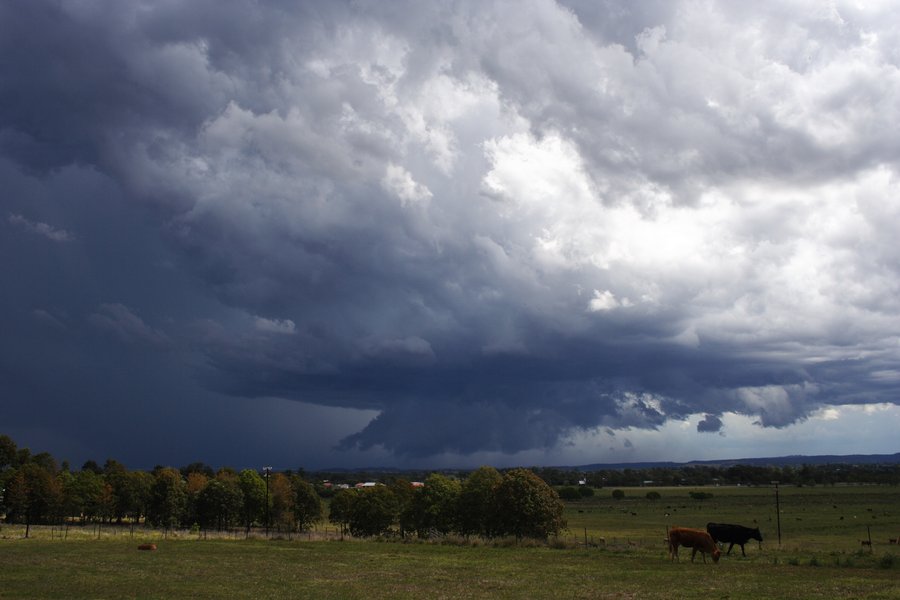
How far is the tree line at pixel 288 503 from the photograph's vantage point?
73.6 metres

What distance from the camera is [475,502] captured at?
273 feet

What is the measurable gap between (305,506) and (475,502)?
147 ft

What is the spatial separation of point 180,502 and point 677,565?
308 feet

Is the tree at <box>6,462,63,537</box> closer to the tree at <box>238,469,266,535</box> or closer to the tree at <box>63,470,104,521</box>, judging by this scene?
the tree at <box>63,470,104,521</box>

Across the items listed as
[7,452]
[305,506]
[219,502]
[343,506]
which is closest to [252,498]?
[219,502]

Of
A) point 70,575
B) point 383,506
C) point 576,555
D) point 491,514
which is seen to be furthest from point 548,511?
point 70,575

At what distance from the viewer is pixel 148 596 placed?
28266mm

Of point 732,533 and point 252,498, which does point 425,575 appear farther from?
point 252,498

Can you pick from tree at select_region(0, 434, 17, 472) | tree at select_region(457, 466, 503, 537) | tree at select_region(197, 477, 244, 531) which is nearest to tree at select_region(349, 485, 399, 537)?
tree at select_region(457, 466, 503, 537)

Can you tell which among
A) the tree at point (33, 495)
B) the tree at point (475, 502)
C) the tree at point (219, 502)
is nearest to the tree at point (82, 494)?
the tree at point (33, 495)

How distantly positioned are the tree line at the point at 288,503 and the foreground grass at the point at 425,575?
21.4 m

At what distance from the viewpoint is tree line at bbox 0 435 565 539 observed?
7362 cm

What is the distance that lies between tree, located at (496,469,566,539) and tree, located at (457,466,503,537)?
4721 millimetres

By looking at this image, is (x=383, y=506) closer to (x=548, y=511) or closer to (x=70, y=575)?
(x=548, y=511)
